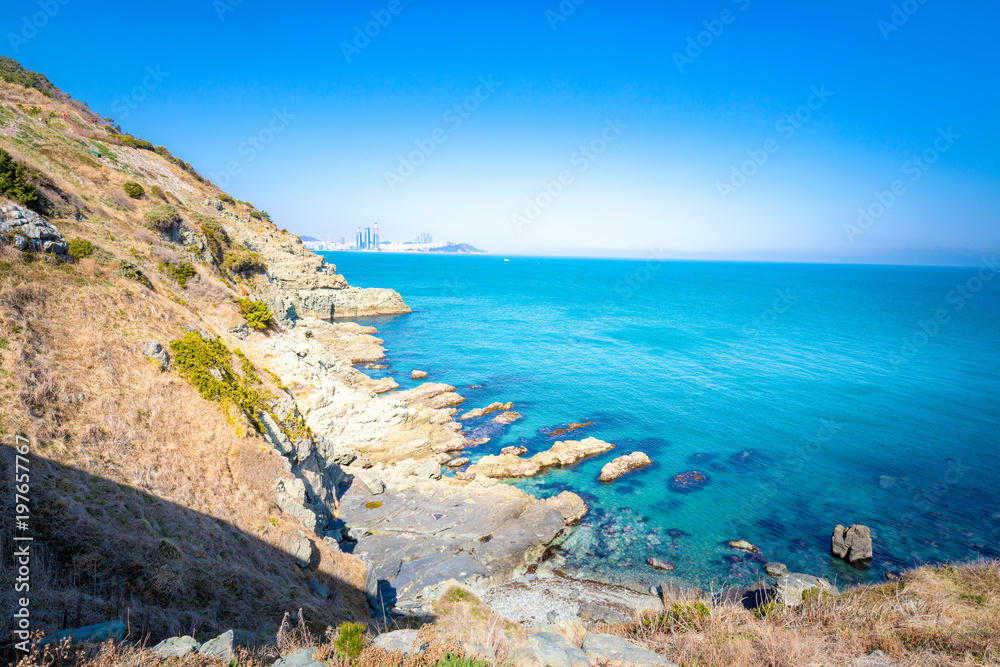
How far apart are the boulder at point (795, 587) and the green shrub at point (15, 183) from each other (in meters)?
33.5

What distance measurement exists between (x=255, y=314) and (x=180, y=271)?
4.48 meters

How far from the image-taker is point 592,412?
40031 millimetres

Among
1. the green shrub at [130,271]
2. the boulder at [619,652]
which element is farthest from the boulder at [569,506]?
the green shrub at [130,271]

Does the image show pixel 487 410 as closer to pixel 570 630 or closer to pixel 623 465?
pixel 623 465

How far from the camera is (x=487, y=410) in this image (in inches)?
1543

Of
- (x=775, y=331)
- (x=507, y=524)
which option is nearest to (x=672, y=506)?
(x=507, y=524)

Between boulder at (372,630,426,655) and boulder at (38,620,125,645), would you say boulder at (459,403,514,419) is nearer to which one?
boulder at (372,630,426,655)

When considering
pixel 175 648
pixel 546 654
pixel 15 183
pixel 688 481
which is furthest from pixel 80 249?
pixel 688 481

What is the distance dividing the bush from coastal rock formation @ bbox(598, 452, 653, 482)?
3805 cm

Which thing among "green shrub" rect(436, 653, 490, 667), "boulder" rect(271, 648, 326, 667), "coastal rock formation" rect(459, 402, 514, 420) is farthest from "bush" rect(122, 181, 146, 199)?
"green shrub" rect(436, 653, 490, 667)

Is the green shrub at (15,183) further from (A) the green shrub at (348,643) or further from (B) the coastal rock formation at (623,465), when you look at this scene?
(B) the coastal rock formation at (623,465)

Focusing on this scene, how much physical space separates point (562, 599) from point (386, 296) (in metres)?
78.2

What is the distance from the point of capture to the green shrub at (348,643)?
7.73m

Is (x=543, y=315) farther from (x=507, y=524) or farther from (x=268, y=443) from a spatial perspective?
(x=268, y=443)
